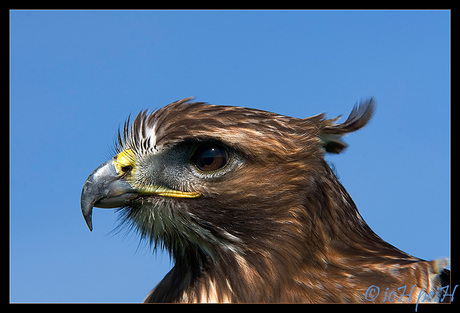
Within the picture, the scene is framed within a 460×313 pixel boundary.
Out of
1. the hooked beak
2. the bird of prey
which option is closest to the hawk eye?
the bird of prey

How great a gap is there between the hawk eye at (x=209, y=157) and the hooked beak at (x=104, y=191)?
641 millimetres

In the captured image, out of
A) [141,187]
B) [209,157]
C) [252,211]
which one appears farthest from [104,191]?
[252,211]

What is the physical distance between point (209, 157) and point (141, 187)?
26.9 inches

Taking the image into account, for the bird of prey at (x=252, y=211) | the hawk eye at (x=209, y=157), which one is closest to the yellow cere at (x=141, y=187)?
the bird of prey at (x=252, y=211)

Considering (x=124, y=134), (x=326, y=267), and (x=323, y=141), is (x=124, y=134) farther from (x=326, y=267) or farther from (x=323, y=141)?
(x=326, y=267)

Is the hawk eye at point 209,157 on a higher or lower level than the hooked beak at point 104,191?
higher

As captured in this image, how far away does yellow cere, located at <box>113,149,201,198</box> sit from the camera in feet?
17.9

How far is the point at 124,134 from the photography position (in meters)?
6.09

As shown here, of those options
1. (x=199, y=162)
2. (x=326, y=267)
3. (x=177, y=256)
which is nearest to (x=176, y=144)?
(x=199, y=162)

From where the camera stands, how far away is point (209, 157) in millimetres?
5402

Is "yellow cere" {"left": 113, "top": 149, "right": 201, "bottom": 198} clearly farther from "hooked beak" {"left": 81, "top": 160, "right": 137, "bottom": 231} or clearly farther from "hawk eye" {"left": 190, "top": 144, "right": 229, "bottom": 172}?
"hawk eye" {"left": 190, "top": 144, "right": 229, "bottom": 172}

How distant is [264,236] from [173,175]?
37.6 inches

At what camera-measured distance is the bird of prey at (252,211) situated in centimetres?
521

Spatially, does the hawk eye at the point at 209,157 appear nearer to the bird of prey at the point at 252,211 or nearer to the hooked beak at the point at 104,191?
the bird of prey at the point at 252,211
